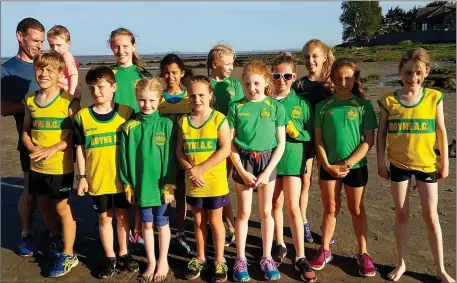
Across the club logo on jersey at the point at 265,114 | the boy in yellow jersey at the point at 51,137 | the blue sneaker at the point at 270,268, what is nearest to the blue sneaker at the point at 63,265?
the boy in yellow jersey at the point at 51,137

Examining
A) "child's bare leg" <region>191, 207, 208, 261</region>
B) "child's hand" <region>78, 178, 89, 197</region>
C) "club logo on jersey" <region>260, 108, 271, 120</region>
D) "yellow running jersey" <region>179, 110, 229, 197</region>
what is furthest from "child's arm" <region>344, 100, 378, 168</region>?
"child's hand" <region>78, 178, 89, 197</region>

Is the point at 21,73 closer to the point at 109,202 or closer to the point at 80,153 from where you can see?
the point at 80,153

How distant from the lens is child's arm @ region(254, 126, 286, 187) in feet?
13.5

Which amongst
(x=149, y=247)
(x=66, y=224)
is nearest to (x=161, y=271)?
(x=149, y=247)

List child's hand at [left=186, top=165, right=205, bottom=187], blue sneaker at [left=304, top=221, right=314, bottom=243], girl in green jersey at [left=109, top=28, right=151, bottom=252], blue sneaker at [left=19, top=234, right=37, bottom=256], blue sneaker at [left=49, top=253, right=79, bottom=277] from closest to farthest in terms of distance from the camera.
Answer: child's hand at [left=186, top=165, right=205, bottom=187] → blue sneaker at [left=49, top=253, right=79, bottom=277] → girl in green jersey at [left=109, top=28, right=151, bottom=252] → blue sneaker at [left=19, top=234, right=37, bottom=256] → blue sneaker at [left=304, top=221, right=314, bottom=243]

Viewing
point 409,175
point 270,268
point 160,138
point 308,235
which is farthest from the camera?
point 308,235

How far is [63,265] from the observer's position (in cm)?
457

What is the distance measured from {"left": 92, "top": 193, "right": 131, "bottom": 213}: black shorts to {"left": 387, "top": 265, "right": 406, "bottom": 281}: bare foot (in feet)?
9.01

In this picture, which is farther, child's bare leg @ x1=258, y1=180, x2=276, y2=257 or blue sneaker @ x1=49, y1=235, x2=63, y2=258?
blue sneaker @ x1=49, y1=235, x2=63, y2=258

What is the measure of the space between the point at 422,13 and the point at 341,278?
251 ft

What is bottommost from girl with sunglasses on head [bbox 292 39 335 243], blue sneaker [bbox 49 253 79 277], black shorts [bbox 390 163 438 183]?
blue sneaker [bbox 49 253 79 277]

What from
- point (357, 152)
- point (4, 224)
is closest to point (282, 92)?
point (357, 152)

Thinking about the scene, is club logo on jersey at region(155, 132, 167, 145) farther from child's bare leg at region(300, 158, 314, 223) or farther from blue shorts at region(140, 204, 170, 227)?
child's bare leg at region(300, 158, 314, 223)

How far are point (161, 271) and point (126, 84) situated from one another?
2084 mm
